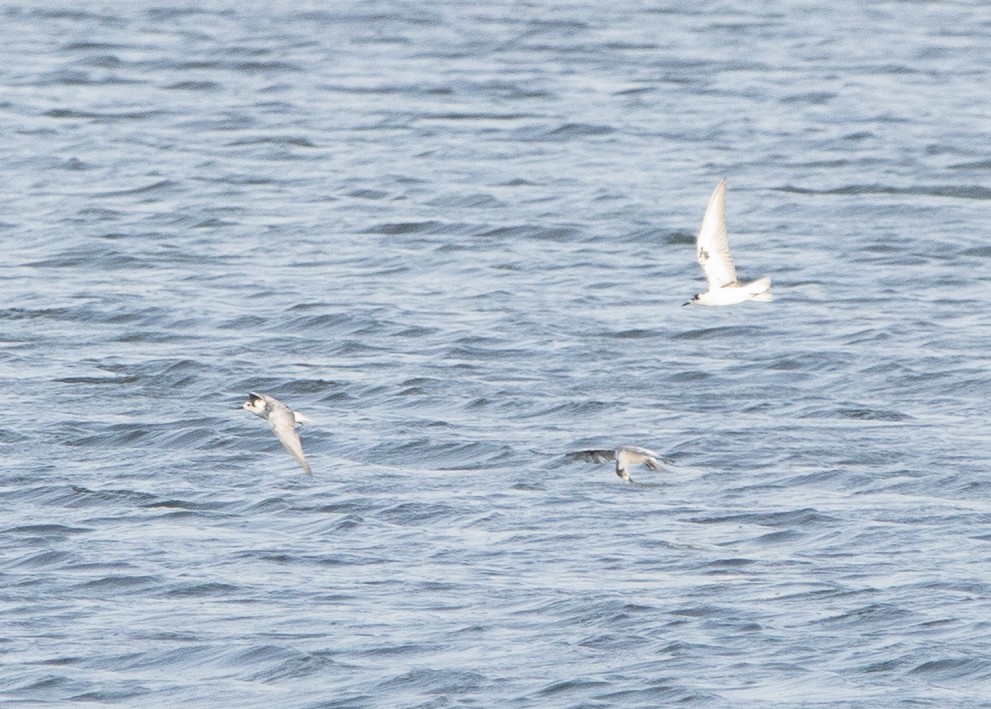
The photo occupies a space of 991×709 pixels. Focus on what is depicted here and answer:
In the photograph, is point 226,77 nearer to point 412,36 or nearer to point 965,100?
point 412,36

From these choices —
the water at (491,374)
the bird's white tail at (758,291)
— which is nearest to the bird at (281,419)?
the water at (491,374)

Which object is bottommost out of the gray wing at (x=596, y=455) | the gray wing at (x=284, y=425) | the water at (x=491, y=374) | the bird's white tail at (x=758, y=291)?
the water at (x=491, y=374)

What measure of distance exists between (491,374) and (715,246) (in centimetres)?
213

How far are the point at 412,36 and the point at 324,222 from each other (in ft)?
35.1

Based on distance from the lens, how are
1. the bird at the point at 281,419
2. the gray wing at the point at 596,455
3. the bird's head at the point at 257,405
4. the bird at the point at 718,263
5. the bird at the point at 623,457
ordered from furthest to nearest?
the bird at the point at 718,263 < the gray wing at the point at 596,455 < the bird at the point at 623,457 < the bird's head at the point at 257,405 < the bird at the point at 281,419

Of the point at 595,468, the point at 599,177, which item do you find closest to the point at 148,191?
the point at 599,177

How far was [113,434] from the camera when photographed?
1441 cm

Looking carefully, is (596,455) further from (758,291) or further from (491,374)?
(491,374)

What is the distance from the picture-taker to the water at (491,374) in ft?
35.0

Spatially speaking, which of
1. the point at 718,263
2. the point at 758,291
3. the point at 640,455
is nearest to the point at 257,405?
the point at 640,455

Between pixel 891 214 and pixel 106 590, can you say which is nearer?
pixel 106 590

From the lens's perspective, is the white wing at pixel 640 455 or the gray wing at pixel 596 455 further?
the gray wing at pixel 596 455

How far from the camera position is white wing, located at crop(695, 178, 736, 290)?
14.5 meters

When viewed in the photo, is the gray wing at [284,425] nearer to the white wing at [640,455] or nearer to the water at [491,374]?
the water at [491,374]
